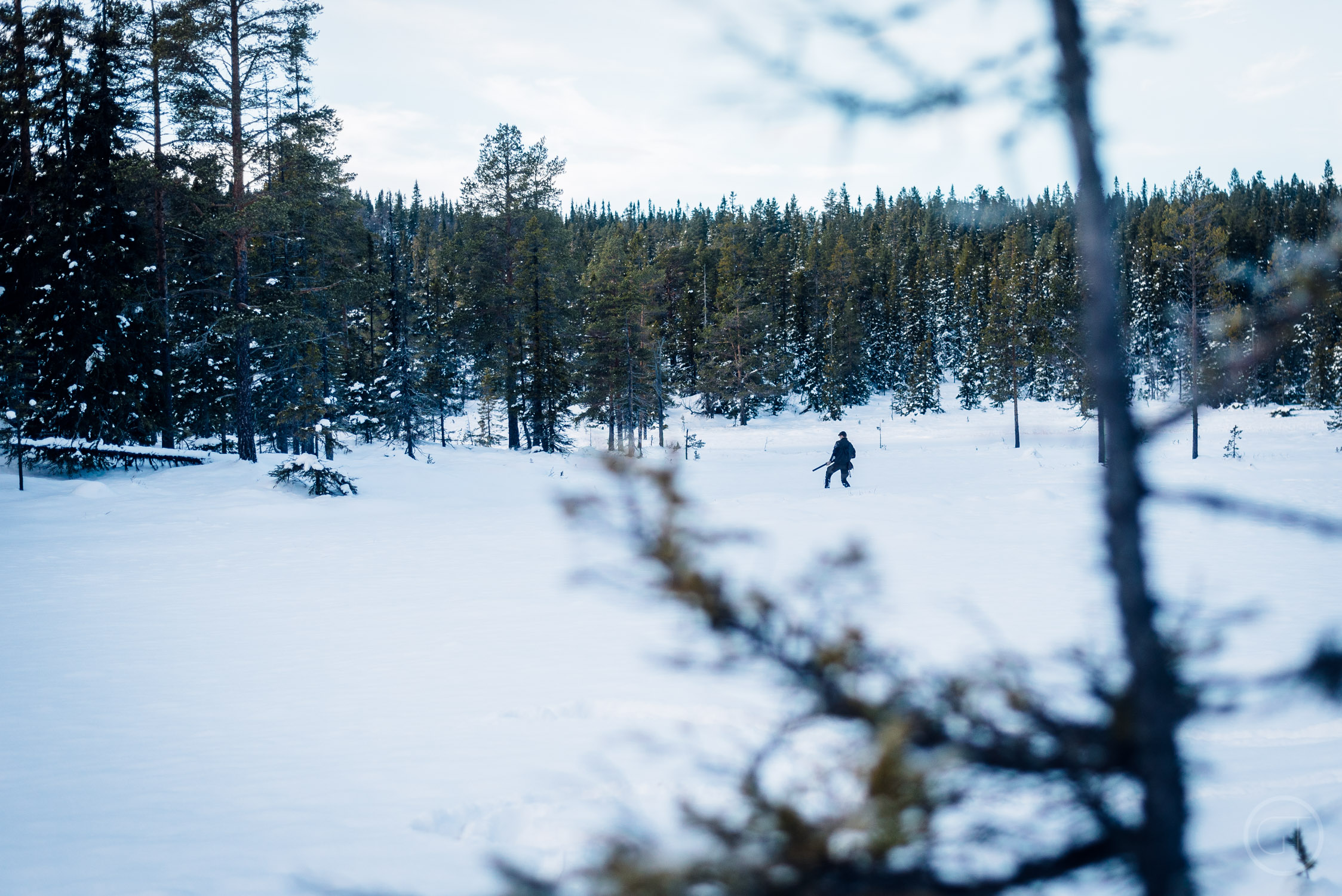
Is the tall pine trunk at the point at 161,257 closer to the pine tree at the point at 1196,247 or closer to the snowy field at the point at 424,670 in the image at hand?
the snowy field at the point at 424,670

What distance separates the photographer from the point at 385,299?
1310 inches

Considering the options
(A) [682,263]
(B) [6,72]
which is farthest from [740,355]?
(B) [6,72]

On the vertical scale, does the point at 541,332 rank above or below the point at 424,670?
above

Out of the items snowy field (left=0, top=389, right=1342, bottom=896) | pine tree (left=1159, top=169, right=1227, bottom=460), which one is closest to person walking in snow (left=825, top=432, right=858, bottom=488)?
snowy field (left=0, top=389, right=1342, bottom=896)

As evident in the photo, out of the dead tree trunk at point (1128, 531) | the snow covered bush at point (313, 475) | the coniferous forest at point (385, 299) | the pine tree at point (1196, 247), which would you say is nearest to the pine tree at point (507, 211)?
the coniferous forest at point (385, 299)

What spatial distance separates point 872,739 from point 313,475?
18.0 m

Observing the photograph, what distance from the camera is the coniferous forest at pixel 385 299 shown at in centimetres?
1762

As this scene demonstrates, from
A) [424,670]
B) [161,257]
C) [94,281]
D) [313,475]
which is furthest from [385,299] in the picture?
[424,670]

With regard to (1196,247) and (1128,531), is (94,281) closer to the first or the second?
(1128,531)

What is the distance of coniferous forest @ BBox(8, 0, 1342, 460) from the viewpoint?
694 inches

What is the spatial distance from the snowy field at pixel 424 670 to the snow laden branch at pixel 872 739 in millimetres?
85

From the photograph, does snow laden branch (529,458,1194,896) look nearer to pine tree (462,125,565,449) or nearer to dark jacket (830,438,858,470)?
dark jacket (830,438,858,470)

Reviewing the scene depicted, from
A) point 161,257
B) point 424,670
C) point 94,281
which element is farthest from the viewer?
point 161,257

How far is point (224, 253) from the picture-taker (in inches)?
912
